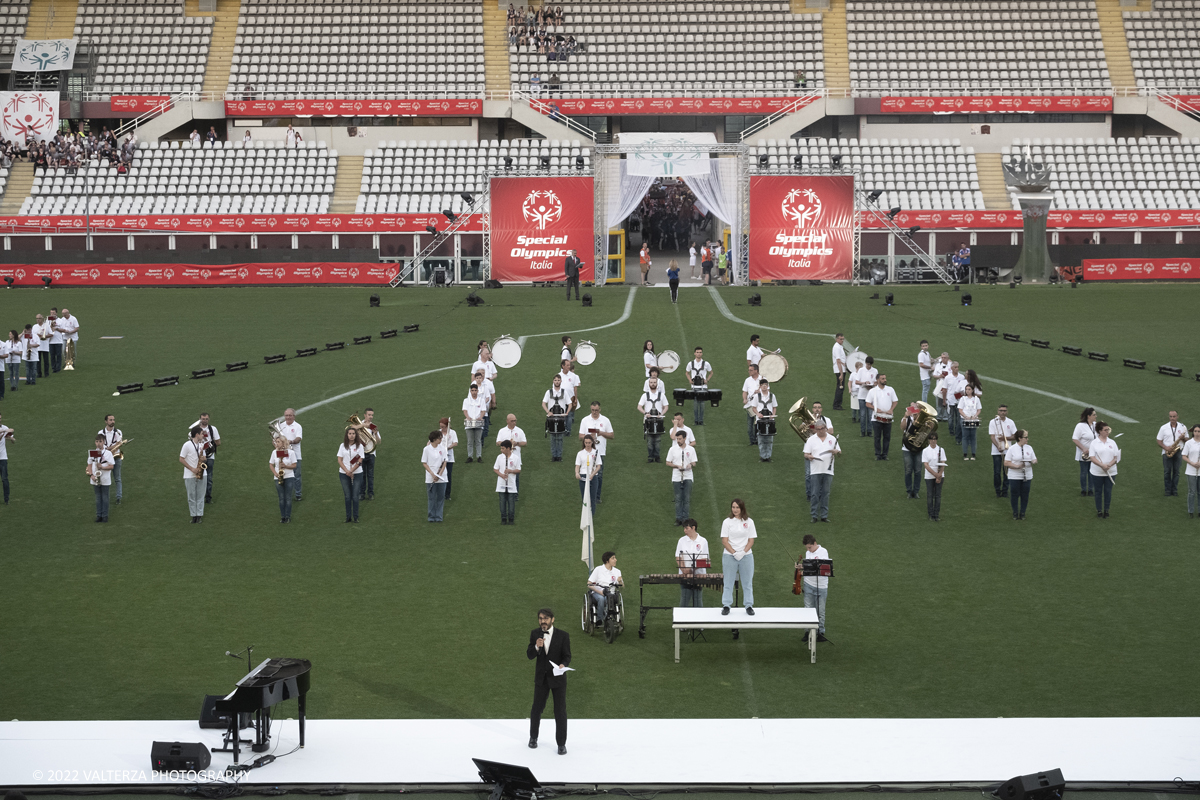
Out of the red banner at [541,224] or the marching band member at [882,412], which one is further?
the red banner at [541,224]

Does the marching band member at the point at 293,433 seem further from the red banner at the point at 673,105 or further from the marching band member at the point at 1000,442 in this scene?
the red banner at the point at 673,105

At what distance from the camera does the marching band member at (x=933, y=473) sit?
2094 cm

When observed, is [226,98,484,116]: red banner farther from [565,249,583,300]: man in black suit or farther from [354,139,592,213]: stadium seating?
[565,249,583,300]: man in black suit

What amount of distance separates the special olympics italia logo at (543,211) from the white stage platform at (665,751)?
3734 centimetres

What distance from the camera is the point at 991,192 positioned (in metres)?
56.5

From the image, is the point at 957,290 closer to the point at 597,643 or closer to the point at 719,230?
the point at 719,230

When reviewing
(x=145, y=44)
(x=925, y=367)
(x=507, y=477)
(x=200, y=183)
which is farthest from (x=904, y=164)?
(x=507, y=477)

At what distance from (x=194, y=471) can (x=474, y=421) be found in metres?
5.64

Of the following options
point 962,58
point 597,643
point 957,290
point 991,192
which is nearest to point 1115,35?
point 962,58

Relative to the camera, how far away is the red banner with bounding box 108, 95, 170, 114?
2398 inches

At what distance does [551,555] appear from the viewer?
1998 cm

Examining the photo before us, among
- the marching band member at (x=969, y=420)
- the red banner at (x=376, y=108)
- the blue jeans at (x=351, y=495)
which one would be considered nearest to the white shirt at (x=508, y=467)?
the blue jeans at (x=351, y=495)

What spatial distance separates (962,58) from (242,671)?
2205 inches

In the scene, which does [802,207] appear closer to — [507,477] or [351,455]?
[507,477]
